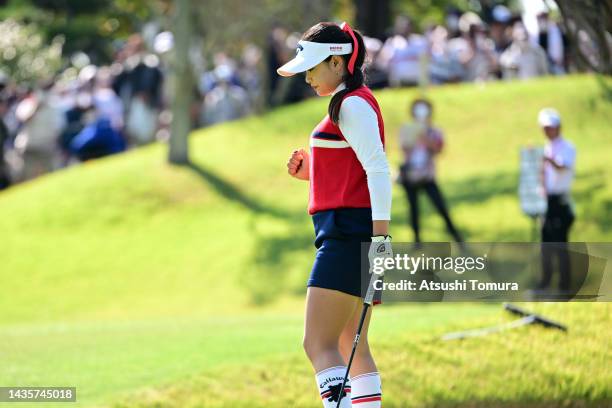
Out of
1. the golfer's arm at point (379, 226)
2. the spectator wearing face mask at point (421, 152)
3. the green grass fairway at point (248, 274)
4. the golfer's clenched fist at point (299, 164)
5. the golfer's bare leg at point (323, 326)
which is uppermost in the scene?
the golfer's clenched fist at point (299, 164)

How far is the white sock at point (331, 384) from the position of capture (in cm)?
637

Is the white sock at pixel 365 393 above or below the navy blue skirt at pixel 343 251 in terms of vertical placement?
below

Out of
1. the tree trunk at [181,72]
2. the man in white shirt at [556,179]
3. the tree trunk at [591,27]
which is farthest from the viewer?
the tree trunk at [181,72]

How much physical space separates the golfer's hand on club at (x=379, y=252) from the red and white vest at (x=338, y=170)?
0.29 m

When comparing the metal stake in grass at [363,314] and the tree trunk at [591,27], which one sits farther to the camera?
the tree trunk at [591,27]

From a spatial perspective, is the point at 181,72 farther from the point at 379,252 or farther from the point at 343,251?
the point at 379,252

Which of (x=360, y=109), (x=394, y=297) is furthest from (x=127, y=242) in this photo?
(x=360, y=109)

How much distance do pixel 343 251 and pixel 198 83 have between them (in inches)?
824

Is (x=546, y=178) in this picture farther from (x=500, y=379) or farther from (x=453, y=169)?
(x=453, y=169)

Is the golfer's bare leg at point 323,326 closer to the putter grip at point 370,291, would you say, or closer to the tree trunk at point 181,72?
the putter grip at point 370,291

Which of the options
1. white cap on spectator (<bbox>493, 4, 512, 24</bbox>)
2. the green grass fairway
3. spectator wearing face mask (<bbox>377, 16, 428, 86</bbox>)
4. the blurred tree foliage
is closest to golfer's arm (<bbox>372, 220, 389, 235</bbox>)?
the green grass fairway

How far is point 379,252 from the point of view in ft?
20.4

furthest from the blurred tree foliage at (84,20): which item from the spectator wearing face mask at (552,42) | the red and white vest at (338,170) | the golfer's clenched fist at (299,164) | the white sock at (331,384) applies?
the white sock at (331,384)

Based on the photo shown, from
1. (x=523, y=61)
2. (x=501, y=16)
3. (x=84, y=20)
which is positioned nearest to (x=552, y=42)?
(x=501, y=16)
